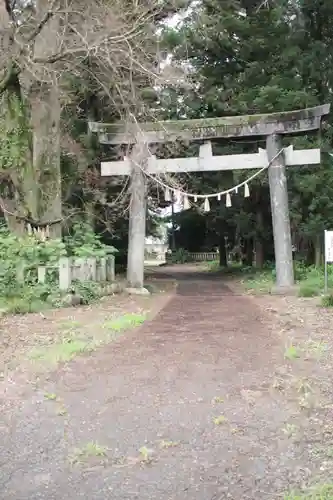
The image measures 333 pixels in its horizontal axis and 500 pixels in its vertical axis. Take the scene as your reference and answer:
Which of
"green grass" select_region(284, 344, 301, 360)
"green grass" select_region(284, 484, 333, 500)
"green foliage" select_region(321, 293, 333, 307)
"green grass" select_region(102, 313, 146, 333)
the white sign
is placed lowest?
"green grass" select_region(284, 484, 333, 500)

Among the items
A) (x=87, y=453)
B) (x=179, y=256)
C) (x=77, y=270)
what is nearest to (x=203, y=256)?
(x=179, y=256)

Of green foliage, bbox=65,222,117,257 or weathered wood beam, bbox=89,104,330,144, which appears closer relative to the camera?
green foliage, bbox=65,222,117,257

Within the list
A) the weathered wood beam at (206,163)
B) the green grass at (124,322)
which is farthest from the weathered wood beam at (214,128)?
the green grass at (124,322)

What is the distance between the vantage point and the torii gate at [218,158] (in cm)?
1484

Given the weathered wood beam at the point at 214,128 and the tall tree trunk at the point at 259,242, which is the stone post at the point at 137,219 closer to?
the weathered wood beam at the point at 214,128

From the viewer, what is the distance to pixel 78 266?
41.8ft

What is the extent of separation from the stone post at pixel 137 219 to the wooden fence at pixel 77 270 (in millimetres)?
648

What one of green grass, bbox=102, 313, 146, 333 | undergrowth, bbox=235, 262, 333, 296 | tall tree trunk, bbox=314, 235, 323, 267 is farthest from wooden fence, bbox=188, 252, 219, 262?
green grass, bbox=102, 313, 146, 333

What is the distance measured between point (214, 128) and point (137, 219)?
329cm

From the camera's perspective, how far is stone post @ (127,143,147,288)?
15453 millimetres

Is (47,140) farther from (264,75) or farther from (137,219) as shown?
(264,75)

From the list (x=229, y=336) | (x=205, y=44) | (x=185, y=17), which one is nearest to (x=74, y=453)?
(x=229, y=336)

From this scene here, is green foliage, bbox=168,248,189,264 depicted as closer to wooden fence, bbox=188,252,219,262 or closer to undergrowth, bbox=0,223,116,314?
wooden fence, bbox=188,252,219,262

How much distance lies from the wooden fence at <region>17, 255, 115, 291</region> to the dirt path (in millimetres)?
5065
